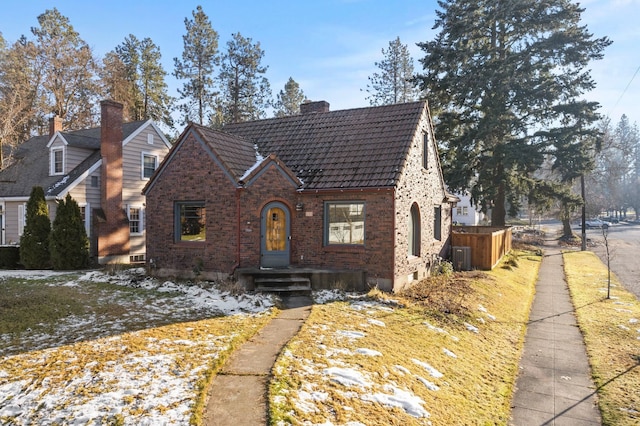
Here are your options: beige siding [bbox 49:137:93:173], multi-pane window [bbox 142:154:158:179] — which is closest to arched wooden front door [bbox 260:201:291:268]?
multi-pane window [bbox 142:154:158:179]

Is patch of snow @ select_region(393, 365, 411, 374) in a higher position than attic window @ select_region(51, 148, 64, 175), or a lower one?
lower

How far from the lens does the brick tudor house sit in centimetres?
1317

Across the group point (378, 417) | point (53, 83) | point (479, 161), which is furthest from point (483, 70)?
point (53, 83)

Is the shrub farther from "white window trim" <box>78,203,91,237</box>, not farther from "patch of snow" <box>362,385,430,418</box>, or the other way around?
"patch of snow" <box>362,385,430,418</box>

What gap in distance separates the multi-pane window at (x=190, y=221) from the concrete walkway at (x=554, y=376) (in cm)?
1054

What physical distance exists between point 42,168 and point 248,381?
22105 millimetres

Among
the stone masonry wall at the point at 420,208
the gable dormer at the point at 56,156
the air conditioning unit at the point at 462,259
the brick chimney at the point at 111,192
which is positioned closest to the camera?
the stone masonry wall at the point at 420,208

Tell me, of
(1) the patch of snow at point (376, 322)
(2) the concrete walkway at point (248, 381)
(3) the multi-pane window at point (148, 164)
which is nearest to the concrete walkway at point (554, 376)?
(1) the patch of snow at point (376, 322)

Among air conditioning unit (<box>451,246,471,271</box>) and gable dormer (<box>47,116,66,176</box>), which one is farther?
gable dormer (<box>47,116,66,176</box>)

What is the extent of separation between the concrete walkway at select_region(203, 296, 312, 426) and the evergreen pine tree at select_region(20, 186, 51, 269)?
13.8m

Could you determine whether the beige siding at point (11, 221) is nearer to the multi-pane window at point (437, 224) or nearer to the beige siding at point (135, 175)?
the beige siding at point (135, 175)

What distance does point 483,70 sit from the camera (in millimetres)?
30031

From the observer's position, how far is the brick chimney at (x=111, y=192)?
64.6 ft

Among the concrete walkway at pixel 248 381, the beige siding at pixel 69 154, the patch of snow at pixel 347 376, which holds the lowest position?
the patch of snow at pixel 347 376
